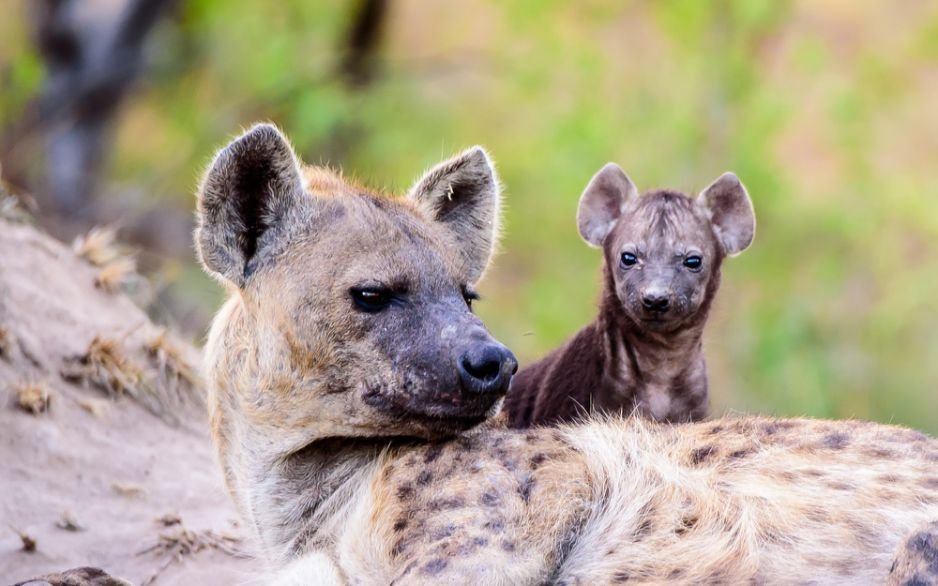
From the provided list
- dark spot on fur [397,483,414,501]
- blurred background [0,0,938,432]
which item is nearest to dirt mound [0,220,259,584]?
dark spot on fur [397,483,414,501]

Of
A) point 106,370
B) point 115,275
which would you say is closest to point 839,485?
point 106,370

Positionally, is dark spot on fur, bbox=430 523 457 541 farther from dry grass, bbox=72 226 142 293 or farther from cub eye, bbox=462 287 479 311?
dry grass, bbox=72 226 142 293

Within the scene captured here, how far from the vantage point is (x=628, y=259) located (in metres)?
6.02

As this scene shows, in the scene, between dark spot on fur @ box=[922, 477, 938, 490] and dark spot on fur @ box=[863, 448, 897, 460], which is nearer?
dark spot on fur @ box=[922, 477, 938, 490]

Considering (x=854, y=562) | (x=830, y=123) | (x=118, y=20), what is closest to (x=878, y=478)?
(x=854, y=562)

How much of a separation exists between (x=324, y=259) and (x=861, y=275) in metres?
11.0

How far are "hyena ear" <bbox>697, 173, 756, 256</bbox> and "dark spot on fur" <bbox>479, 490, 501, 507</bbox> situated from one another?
109 inches

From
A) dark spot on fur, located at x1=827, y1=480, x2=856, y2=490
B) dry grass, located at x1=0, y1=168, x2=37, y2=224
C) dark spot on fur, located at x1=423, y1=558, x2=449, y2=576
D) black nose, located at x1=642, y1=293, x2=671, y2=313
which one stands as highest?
dry grass, located at x1=0, y1=168, x2=37, y2=224

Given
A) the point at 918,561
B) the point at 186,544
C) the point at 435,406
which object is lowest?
the point at 186,544

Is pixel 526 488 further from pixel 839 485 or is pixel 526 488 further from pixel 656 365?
pixel 656 365

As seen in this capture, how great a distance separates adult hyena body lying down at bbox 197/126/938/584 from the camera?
3777 millimetres

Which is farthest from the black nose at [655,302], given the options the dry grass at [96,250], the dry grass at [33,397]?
the dry grass at [96,250]

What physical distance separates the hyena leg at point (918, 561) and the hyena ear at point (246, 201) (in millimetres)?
2080

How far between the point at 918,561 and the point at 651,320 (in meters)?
2.40
